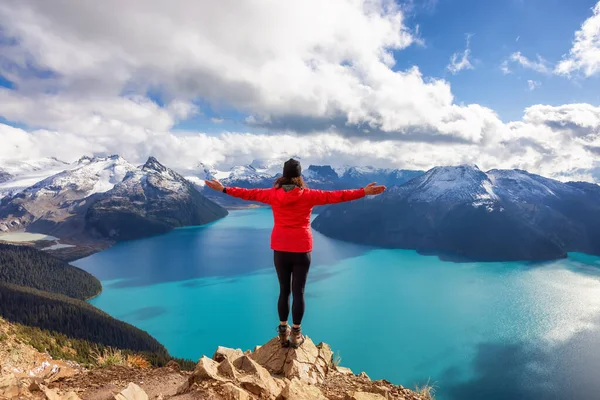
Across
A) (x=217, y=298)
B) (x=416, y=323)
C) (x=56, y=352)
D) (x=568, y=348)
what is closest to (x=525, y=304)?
(x=568, y=348)

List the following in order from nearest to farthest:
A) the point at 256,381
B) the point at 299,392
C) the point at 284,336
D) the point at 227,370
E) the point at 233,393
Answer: the point at 233,393 → the point at 299,392 → the point at 256,381 → the point at 227,370 → the point at 284,336

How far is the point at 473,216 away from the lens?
627 feet

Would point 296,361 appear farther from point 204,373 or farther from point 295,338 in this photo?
point 204,373

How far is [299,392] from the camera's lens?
523 cm

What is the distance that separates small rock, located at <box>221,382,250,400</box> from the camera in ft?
15.9

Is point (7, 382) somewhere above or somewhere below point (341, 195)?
below

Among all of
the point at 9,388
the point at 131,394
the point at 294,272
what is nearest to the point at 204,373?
the point at 131,394

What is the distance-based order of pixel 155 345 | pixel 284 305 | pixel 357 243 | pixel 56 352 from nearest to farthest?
pixel 284 305 → pixel 56 352 → pixel 155 345 → pixel 357 243

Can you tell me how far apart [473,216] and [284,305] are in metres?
211

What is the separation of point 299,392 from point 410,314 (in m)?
81.4

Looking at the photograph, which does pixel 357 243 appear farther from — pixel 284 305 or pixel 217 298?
pixel 284 305

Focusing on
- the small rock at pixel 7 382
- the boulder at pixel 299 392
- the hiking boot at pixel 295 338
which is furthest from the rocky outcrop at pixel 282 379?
the small rock at pixel 7 382

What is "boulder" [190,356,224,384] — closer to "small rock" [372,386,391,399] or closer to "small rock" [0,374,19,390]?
"small rock" [0,374,19,390]

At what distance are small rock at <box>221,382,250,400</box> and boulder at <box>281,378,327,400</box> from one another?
60 centimetres
